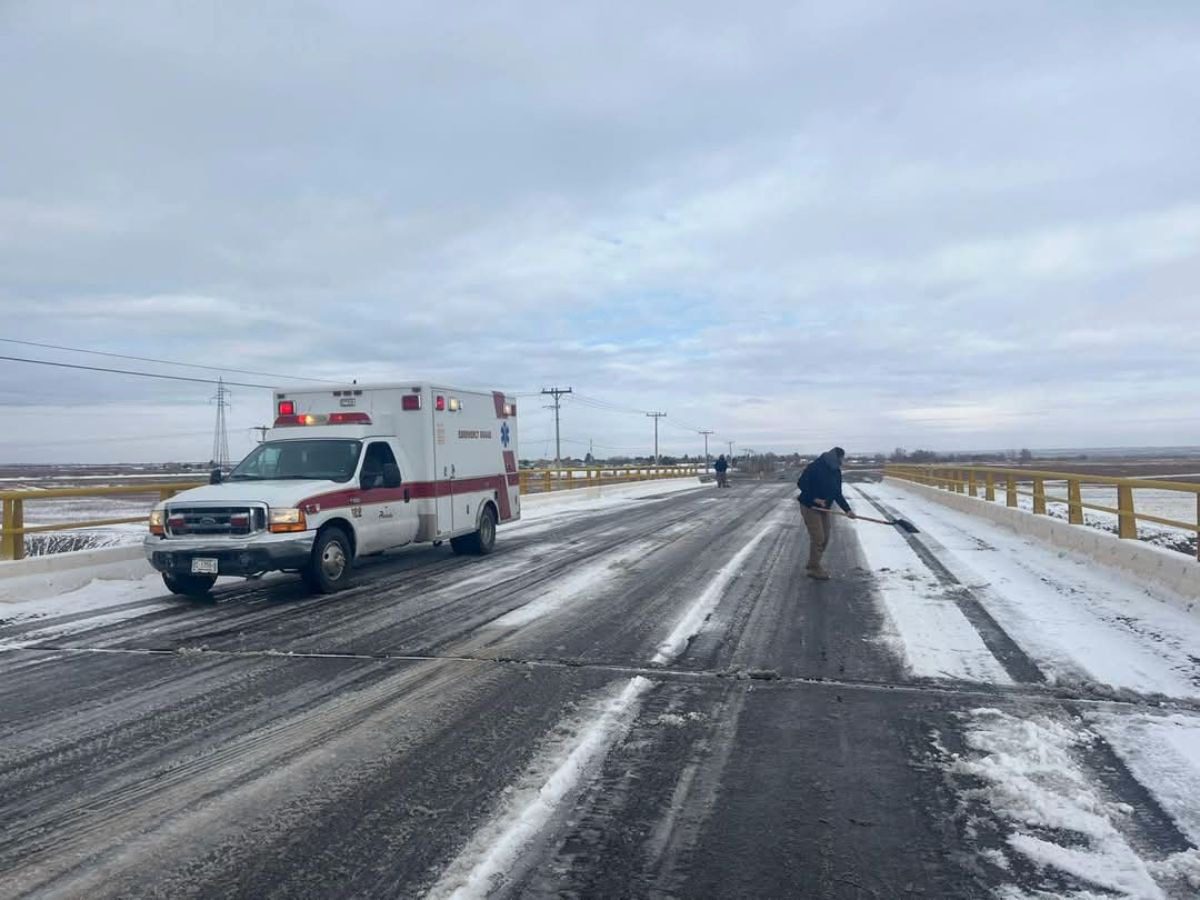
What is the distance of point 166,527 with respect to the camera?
10.1 metres

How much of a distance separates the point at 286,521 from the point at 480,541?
4.54m

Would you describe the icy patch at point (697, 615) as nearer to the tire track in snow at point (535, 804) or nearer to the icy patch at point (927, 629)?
the tire track in snow at point (535, 804)

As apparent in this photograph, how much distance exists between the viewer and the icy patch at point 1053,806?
344cm

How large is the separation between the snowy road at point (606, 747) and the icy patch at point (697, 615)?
0.07 meters

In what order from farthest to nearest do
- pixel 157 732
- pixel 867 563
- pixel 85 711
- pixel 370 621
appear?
pixel 867 563 < pixel 370 621 < pixel 85 711 < pixel 157 732

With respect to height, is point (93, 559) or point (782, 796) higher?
point (93, 559)

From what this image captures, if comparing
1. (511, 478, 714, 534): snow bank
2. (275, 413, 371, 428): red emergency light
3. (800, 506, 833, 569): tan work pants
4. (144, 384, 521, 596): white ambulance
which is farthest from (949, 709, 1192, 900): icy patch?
(511, 478, 714, 534): snow bank

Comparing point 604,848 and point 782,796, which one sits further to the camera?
point 782,796

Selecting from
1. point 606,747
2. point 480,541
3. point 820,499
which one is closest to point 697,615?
point 820,499

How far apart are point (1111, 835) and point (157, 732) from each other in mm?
5062

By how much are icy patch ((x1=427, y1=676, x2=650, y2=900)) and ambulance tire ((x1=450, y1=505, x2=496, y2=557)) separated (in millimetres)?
8585

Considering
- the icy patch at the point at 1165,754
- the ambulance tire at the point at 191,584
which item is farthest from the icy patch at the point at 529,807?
the ambulance tire at the point at 191,584

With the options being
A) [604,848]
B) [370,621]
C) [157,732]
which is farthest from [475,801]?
[370,621]

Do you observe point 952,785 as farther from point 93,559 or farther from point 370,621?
point 93,559
